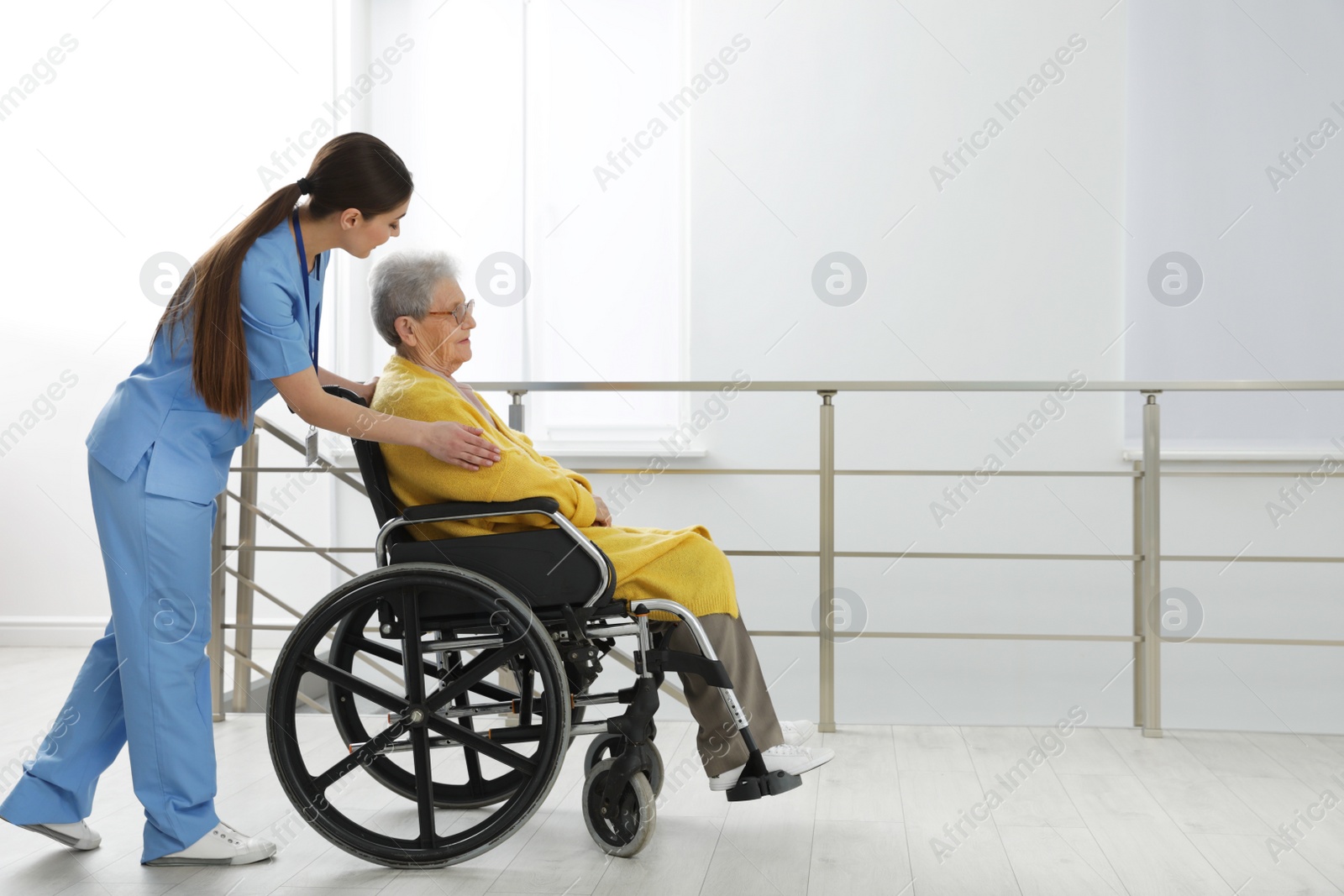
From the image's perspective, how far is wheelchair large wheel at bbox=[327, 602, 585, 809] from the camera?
154cm

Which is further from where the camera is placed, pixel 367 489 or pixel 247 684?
pixel 247 684

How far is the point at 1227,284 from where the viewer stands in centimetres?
335

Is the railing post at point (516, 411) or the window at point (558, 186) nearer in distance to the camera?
the railing post at point (516, 411)

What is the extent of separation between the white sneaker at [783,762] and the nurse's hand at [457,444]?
561 millimetres

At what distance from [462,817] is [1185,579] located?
269 centimetres

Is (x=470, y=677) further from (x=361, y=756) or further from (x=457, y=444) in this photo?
(x=457, y=444)

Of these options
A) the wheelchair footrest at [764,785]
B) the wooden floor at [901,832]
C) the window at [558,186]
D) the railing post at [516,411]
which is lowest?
the wooden floor at [901,832]

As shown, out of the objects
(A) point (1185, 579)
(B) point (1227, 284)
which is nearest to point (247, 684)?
(A) point (1185, 579)

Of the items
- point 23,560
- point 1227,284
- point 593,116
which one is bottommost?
point 23,560

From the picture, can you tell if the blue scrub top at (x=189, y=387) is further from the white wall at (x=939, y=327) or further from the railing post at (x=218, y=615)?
the white wall at (x=939, y=327)

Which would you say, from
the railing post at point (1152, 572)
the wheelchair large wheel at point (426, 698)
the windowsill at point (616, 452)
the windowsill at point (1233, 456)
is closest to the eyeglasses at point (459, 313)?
the wheelchair large wheel at point (426, 698)

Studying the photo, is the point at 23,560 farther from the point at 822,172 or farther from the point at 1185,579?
the point at 1185,579

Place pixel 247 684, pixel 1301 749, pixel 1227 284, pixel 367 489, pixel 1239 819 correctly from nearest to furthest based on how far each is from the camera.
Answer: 1. pixel 367 489
2. pixel 1239 819
3. pixel 1301 749
4. pixel 247 684
5. pixel 1227 284

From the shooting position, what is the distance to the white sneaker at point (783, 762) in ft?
4.71
